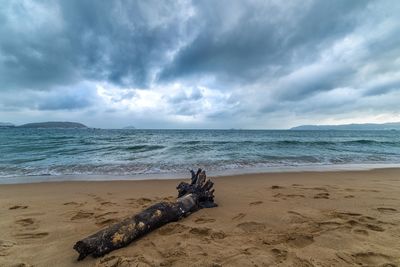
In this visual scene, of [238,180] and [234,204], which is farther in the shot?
[238,180]

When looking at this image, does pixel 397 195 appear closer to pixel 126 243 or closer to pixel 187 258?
pixel 187 258

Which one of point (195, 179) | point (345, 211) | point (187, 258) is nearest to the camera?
point (187, 258)

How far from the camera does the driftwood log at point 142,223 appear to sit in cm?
248

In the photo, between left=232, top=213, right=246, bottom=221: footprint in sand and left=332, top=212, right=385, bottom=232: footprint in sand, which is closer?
left=332, top=212, right=385, bottom=232: footprint in sand

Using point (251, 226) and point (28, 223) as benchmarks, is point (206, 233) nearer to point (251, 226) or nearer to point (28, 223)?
point (251, 226)

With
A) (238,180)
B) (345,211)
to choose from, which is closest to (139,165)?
(238,180)

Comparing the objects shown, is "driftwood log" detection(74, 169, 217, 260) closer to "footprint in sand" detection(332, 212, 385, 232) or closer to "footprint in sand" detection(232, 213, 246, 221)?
"footprint in sand" detection(232, 213, 246, 221)

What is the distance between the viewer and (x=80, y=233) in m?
3.19

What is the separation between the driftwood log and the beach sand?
0.10 metres

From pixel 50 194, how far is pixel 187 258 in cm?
539

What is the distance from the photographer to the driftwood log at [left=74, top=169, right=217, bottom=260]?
97.8 inches

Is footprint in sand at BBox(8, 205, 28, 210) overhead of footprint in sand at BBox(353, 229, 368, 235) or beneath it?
beneath

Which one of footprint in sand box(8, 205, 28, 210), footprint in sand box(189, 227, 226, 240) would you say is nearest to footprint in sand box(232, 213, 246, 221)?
footprint in sand box(189, 227, 226, 240)

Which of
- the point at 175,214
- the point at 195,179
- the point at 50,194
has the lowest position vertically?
the point at 50,194
